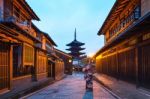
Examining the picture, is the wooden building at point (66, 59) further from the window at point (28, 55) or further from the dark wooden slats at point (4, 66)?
the dark wooden slats at point (4, 66)

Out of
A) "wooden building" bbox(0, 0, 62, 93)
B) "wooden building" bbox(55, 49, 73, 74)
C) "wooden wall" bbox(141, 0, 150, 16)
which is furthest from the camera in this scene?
"wooden building" bbox(55, 49, 73, 74)

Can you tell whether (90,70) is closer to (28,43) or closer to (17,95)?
(28,43)

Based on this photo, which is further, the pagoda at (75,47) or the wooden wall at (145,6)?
the pagoda at (75,47)

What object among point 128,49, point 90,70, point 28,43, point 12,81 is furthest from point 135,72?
point 28,43

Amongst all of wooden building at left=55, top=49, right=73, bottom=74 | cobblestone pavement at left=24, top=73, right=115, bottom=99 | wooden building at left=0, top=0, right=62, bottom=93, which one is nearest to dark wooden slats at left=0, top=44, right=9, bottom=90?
wooden building at left=0, top=0, right=62, bottom=93

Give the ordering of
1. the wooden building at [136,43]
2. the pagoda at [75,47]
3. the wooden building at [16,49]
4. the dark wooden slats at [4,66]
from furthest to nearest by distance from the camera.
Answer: the pagoda at [75,47] → the wooden building at [16,49] → the dark wooden slats at [4,66] → the wooden building at [136,43]

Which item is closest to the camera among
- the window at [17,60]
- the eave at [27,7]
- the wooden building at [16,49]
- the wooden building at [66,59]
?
the wooden building at [16,49]

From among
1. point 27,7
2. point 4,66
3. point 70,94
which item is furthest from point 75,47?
point 70,94

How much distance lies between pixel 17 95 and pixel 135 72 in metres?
8.30

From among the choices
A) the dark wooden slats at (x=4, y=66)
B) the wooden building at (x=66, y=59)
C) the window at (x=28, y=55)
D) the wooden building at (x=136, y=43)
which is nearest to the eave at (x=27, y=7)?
the window at (x=28, y=55)

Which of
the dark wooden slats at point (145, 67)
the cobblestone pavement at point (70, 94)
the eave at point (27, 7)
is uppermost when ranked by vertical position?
the eave at point (27, 7)

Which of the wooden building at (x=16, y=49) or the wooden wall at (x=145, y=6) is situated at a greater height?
the wooden wall at (x=145, y=6)

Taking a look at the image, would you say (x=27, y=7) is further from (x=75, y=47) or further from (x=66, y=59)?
(x=75, y=47)

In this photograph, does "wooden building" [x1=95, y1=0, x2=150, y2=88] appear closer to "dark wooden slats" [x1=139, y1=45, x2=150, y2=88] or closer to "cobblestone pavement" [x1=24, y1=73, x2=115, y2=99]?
"dark wooden slats" [x1=139, y1=45, x2=150, y2=88]
